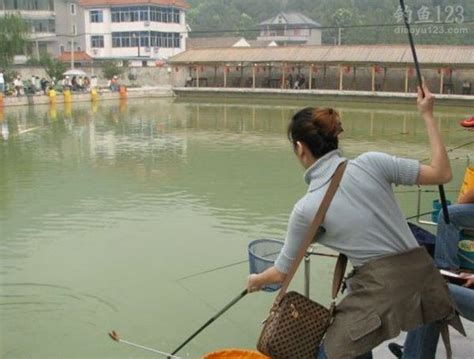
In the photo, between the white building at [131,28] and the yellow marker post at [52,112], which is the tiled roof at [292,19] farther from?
the yellow marker post at [52,112]

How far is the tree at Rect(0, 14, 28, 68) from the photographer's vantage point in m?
29.0

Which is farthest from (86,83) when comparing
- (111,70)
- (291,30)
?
(291,30)

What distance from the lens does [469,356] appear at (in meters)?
2.68

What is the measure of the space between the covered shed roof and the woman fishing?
24713 mm

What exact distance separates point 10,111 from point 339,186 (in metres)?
21.8

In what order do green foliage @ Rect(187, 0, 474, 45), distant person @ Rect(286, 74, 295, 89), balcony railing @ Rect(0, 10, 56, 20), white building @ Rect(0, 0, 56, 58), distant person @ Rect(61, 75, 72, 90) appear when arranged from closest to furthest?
distant person @ Rect(61, 75, 72, 90) → distant person @ Rect(286, 74, 295, 89) → white building @ Rect(0, 0, 56, 58) → green foliage @ Rect(187, 0, 474, 45) → balcony railing @ Rect(0, 10, 56, 20)

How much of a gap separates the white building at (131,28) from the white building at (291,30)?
56.2ft

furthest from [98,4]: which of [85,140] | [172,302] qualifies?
[172,302]

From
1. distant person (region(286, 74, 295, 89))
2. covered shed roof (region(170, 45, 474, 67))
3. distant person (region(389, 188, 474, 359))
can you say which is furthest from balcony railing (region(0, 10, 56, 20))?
distant person (region(389, 188, 474, 359))

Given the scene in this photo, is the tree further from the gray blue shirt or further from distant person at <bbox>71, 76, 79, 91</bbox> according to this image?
the gray blue shirt

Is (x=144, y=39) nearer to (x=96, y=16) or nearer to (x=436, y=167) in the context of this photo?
(x=96, y=16)

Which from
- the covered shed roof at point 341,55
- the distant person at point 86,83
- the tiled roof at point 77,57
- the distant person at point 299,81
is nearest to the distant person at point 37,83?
the distant person at point 86,83

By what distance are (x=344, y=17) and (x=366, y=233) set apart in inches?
2465

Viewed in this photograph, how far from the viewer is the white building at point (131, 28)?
150ft
